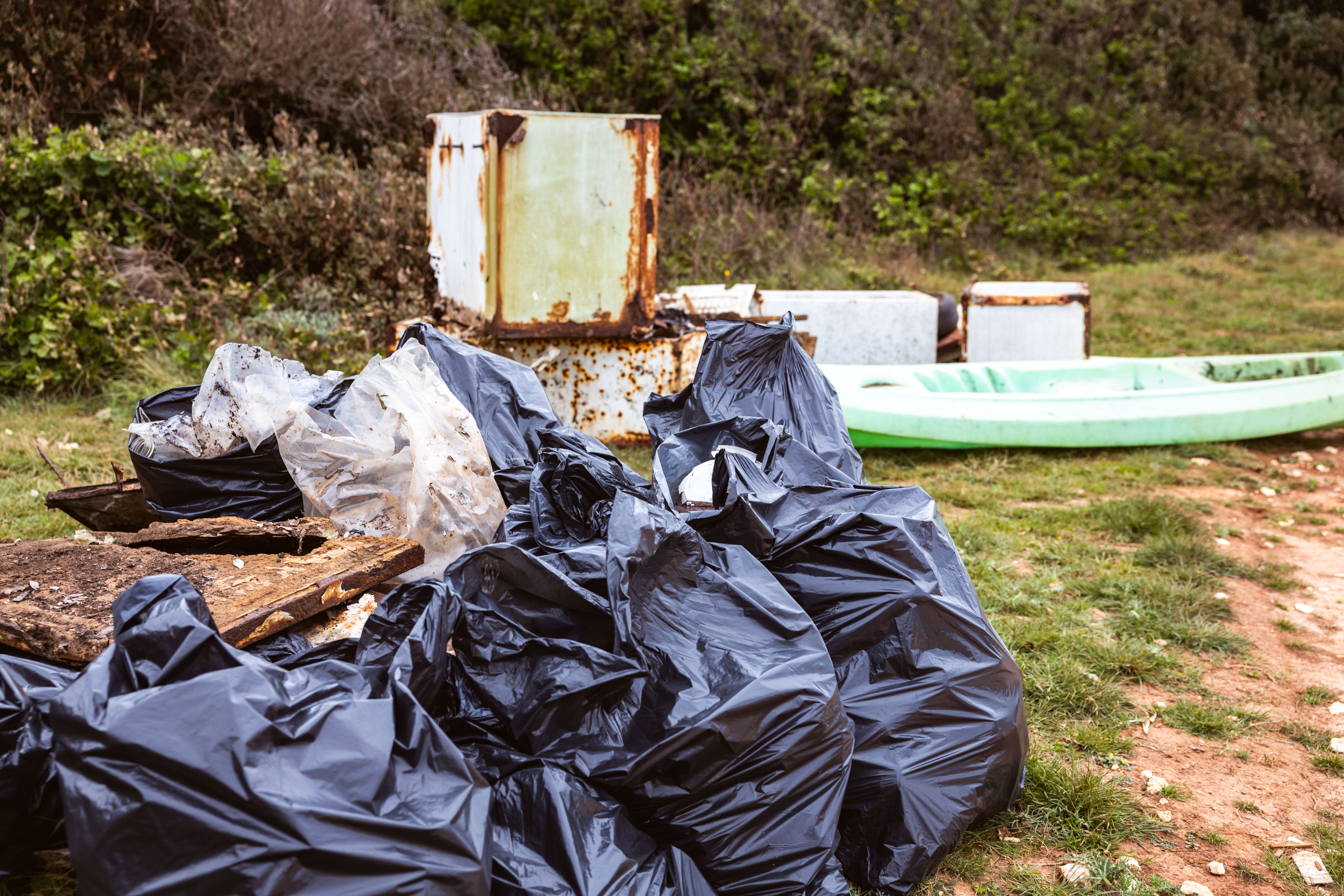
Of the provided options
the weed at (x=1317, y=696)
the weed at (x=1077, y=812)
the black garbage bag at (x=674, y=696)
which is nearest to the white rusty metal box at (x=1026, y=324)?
the weed at (x=1317, y=696)

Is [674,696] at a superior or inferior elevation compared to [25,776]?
superior

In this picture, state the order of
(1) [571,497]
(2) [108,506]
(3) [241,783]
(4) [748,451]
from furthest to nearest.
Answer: (2) [108,506] < (4) [748,451] < (1) [571,497] < (3) [241,783]

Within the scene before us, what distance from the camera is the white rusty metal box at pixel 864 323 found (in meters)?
5.48

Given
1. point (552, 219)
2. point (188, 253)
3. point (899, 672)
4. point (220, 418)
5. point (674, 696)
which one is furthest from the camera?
point (188, 253)

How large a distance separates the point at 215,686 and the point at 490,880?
18.4 inches

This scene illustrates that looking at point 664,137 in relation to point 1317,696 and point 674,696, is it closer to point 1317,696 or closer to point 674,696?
point 1317,696

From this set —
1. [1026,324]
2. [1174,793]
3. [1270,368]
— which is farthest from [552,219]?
[1270,368]

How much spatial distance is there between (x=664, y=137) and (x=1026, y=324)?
427 centimetres

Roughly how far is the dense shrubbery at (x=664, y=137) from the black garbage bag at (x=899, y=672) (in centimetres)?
312

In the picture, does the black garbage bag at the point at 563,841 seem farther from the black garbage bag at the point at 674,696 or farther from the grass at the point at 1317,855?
the grass at the point at 1317,855

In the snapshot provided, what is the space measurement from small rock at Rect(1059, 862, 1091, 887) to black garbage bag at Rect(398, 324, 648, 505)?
55.2 inches

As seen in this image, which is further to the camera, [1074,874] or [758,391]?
[758,391]

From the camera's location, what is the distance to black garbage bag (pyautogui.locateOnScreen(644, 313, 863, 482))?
9.12ft

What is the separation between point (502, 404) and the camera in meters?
2.77
